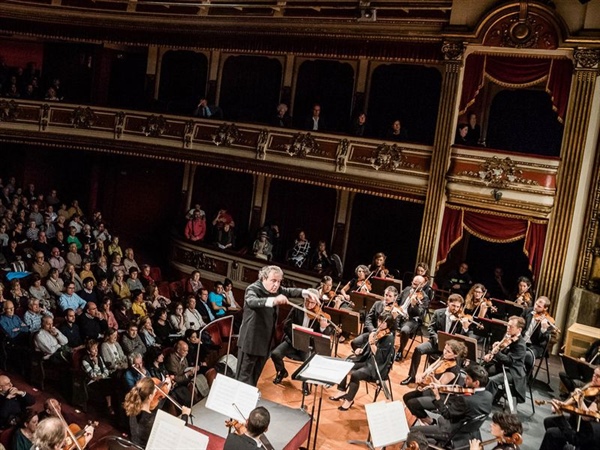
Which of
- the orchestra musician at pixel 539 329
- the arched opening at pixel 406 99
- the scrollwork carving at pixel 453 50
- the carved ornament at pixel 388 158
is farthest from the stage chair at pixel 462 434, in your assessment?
the arched opening at pixel 406 99

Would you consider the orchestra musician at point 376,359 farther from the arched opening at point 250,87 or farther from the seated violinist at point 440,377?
the arched opening at point 250,87

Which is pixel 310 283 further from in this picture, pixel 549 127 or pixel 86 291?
pixel 549 127

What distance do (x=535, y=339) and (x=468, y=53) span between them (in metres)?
4.64

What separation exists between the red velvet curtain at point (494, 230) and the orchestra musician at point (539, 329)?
2122mm

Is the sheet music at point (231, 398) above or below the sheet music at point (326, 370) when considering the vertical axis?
below

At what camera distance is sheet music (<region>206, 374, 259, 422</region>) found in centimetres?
444

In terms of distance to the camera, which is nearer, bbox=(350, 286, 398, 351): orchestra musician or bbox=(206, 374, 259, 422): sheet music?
bbox=(206, 374, 259, 422): sheet music

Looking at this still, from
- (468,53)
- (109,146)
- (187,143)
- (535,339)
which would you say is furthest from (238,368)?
(109,146)

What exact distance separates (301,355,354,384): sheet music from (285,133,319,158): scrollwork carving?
5989 mm

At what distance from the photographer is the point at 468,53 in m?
9.56

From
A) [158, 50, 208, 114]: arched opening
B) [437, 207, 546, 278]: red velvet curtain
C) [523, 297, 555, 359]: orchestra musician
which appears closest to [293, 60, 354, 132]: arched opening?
[158, 50, 208, 114]: arched opening

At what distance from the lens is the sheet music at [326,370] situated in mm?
4836

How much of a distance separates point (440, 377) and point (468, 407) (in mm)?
565

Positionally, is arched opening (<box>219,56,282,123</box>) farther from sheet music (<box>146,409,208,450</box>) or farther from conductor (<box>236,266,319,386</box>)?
sheet music (<box>146,409,208,450</box>)
